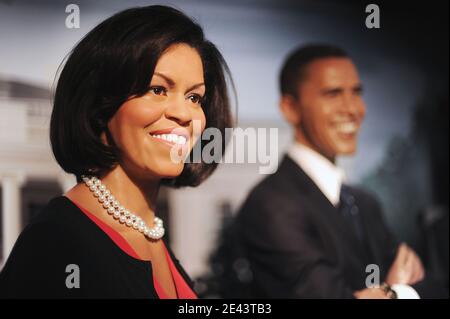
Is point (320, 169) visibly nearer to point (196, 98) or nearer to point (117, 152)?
point (196, 98)

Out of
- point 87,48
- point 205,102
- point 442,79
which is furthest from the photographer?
point 442,79

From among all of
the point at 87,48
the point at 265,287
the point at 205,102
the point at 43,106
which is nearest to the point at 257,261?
the point at 265,287

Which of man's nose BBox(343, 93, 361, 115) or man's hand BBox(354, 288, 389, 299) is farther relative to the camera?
man's nose BBox(343, 93, 361, 115)

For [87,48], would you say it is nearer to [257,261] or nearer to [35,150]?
[35,150]

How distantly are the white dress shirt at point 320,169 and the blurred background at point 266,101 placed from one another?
0.08m

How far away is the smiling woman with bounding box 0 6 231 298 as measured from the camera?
4.95 feet

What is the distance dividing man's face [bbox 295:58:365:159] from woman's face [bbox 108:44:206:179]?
3.42 ft

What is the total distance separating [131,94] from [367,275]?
128 cm

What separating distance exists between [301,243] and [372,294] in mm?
328

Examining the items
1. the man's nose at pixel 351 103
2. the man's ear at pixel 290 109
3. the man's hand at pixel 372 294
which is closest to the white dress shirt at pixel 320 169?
the man's ear at pixel 290 109

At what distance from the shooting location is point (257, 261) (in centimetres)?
244

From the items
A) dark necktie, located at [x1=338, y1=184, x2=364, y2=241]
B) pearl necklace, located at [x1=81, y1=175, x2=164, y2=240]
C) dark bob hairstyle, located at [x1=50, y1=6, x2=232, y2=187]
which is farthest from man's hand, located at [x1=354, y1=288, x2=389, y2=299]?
dark bob hairstyle, located at [x1=50, y1=6, x2=232, y2=187]

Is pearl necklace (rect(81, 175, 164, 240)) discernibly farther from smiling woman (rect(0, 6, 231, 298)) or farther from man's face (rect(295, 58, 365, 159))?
man's face (rect(295, 58, 365, 159))

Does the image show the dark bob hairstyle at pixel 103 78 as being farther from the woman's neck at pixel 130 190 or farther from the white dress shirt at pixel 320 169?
the white dress shirt at pixel 320 169
